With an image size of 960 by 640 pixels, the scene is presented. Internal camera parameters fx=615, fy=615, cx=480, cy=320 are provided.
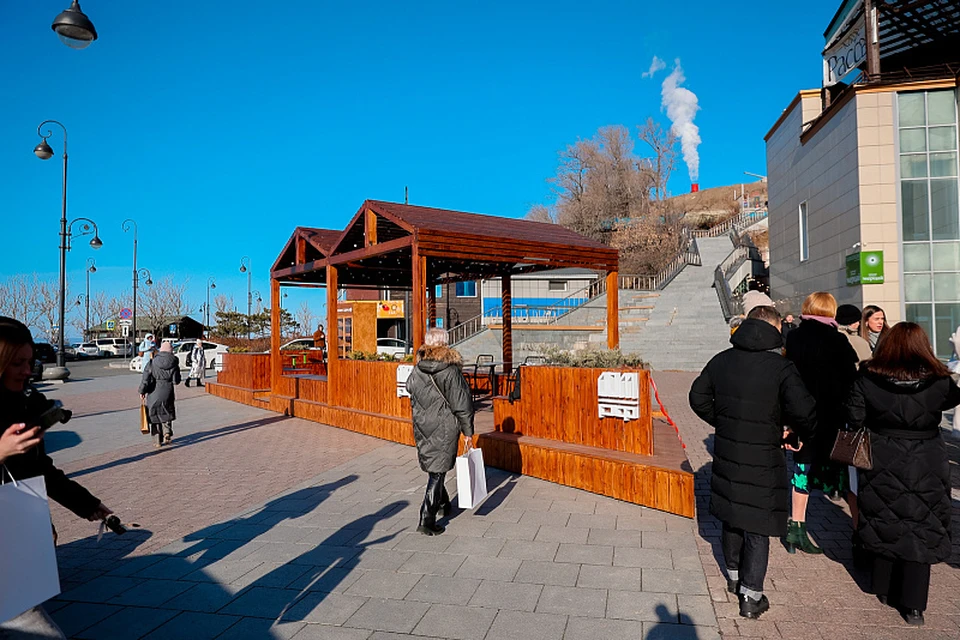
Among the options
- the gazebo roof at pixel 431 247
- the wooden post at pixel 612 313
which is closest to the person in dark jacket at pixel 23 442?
the gazebo roof at pixel 431 247

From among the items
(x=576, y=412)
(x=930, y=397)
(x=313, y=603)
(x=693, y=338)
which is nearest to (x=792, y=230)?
(x=693, y=338)

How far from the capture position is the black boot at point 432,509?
17.2ft

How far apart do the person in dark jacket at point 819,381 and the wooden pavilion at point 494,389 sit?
98 cm

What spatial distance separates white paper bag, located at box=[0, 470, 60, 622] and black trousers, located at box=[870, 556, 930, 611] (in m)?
4.27

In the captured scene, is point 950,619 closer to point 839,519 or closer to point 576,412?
point 839,519

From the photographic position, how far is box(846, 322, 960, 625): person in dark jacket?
3.55 m

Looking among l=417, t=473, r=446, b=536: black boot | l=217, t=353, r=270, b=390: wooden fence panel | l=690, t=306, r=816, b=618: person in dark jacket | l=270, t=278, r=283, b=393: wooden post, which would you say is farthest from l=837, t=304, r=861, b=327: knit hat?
l=217, t=353, r=270, b=390: wooden fence panel

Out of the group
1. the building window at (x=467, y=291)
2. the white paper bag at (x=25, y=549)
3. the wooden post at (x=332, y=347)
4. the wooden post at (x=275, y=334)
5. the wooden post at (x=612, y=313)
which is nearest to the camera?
the white paper bag at (x=25, y=549)

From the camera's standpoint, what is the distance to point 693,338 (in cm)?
2239

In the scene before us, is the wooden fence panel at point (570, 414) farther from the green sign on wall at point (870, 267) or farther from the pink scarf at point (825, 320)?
the green sign on wall at point (870, 267)

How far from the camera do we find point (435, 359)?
537 centimetres

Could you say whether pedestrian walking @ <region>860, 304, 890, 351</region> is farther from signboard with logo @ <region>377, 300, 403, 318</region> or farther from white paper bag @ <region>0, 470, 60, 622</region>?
signboard with logo @ <region>377, 300, 403, 318</region>

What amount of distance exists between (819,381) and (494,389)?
24.7 feet

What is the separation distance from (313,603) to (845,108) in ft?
62.9
